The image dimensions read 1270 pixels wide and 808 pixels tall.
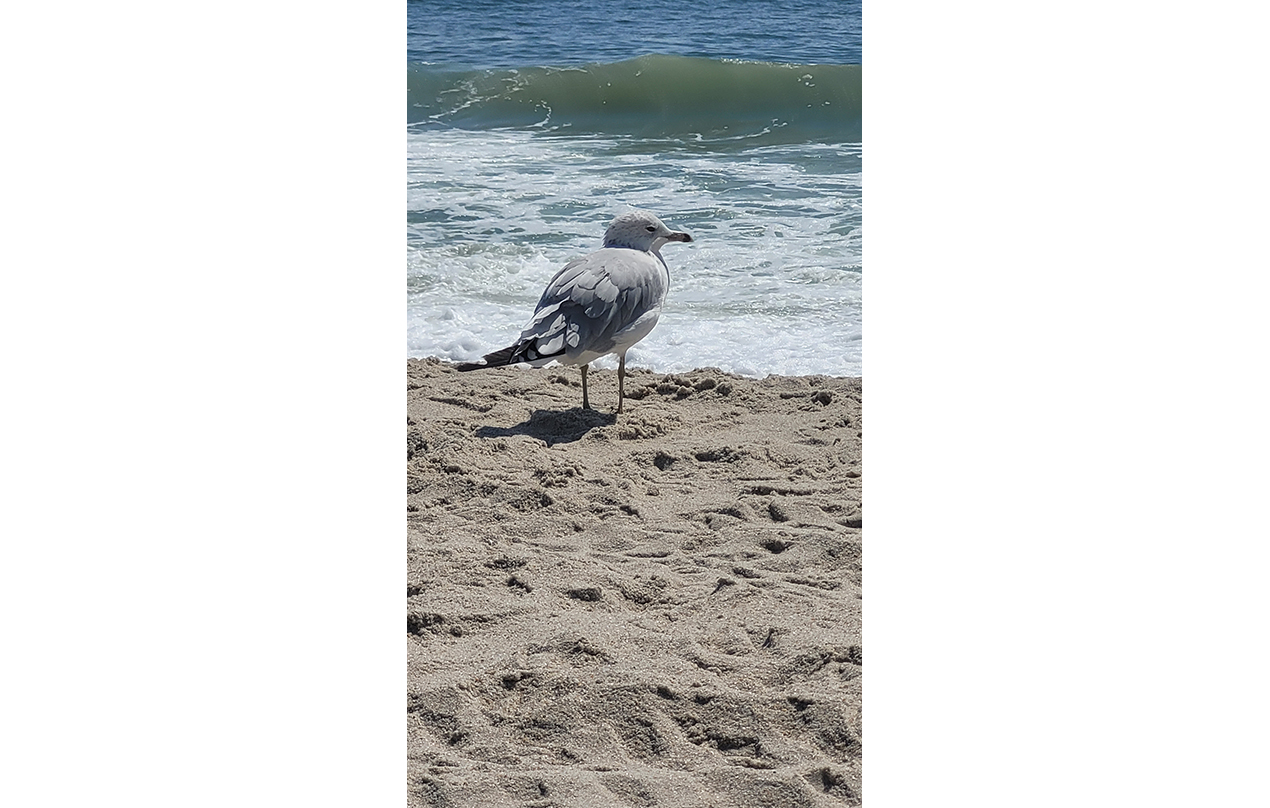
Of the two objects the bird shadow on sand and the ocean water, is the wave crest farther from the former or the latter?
the bird shadow on sand

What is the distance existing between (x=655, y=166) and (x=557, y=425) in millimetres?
4515

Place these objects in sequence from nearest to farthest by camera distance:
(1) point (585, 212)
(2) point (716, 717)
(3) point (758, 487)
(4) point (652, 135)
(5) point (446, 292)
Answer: (2) point (716, 717) → (3) point (758, 487) → (5) point (446, 292) → (1) point (585, 212) → (4) point (652, 135)

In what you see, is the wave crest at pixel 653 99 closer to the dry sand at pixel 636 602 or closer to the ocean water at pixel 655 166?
the ocean water at pixel 655 166

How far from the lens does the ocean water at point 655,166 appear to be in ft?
17.2

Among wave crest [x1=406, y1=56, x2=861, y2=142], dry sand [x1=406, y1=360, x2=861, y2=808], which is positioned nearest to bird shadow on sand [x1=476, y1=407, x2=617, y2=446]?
dry sand [x1=406, y1=360, x2=861, y2=808]

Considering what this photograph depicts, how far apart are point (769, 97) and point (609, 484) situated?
718 centimetres

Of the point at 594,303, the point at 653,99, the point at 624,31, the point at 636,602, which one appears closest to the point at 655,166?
the point at 653,99

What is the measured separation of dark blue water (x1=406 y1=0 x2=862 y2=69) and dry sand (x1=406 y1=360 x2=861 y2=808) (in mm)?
7156

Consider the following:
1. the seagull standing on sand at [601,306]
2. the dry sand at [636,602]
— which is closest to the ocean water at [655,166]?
the seagull standing on sand at [601,306]

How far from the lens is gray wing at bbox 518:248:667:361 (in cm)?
402

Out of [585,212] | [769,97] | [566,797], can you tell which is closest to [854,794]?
[566,797]

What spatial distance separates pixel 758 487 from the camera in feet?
11.3

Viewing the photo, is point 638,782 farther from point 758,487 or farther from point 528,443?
point 528,443

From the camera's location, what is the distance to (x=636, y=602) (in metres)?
2.67
